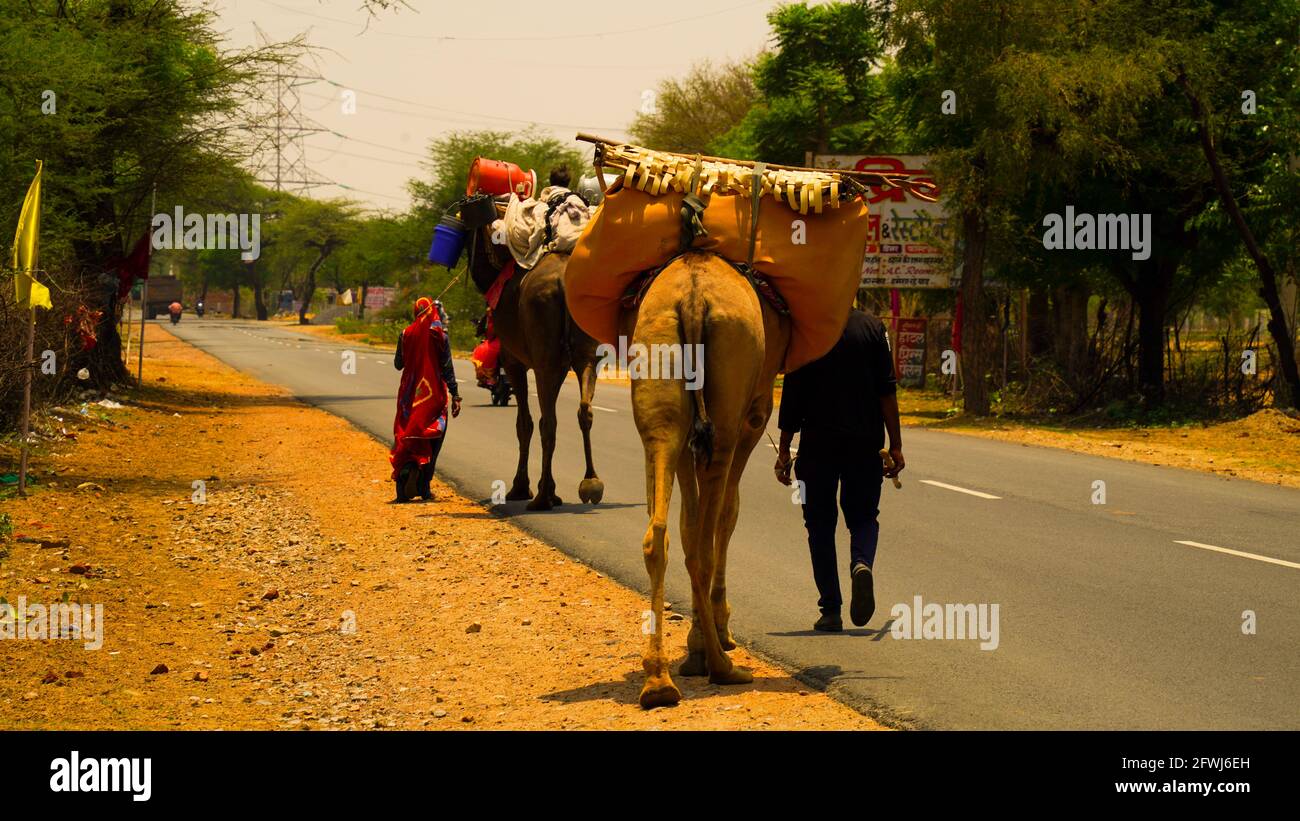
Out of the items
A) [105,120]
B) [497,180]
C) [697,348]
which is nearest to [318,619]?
[697,348]

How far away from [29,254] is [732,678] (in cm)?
842

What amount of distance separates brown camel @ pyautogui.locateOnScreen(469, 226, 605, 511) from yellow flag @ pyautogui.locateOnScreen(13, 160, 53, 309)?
12.4ft

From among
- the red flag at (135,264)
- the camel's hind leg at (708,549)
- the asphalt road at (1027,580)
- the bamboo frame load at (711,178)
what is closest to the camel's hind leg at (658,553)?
the camel's hind leg at (708,549)

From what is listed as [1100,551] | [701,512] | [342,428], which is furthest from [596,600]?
[342,428]

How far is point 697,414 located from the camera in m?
6.80

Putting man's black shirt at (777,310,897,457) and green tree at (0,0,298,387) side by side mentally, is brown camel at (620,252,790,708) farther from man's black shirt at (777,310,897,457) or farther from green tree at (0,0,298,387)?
green tree at (0,0,298,387)

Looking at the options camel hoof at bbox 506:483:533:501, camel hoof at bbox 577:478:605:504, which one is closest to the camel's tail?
camel hoof at bbox 577:478:605:504

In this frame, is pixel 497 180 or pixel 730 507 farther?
pixel 497 180

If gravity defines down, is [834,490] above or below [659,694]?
above

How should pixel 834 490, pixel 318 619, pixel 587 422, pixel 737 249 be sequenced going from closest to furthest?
pixel 737 249 → pixel 834 490 → pixel 318 619 → pixel 587 422

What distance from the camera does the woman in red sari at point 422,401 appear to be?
14.7 meters

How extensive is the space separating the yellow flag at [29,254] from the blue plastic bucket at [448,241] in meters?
3.38

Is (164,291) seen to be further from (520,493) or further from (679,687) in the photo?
(679,687)

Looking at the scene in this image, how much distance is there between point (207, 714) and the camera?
7559 millimetres
